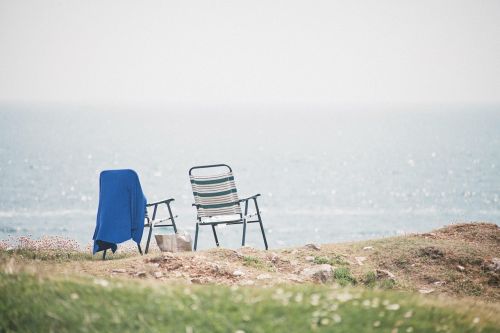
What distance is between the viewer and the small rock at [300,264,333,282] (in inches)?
325

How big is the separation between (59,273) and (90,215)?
5490cm

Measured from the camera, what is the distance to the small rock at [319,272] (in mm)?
8266

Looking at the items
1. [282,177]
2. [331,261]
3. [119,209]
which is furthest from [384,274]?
[282,177]

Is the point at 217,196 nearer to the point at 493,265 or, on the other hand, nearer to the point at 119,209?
the point at 119,209

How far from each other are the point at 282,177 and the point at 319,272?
76.0m

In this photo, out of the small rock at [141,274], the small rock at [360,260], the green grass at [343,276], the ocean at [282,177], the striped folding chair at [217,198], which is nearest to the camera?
the small rock at [141,274]

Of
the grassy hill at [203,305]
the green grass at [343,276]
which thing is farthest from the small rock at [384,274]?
the grassy hill at [203,305]

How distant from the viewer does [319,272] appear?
8352 millimetres

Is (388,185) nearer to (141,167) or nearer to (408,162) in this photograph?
(408,162)

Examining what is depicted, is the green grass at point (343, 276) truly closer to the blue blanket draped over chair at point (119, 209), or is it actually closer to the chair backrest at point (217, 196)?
the chair backrest at point (217, 196)

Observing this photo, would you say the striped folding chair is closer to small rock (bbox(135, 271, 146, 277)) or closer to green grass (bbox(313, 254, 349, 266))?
green grass (bbox(313, 254, 349, 266))

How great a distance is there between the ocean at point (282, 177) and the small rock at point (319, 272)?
37.1 metres

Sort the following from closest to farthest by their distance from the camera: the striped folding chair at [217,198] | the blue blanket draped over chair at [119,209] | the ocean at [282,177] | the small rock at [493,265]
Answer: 1. the blue blanket draped over chair at [119,209]
2. the small rock at [493,265]
3. the striped folding chair at [217,198]
4. the ocean at [282,177]

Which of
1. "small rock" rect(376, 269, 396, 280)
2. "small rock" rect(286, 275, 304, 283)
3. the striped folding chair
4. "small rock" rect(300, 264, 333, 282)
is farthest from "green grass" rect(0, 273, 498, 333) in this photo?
the striped folding chair
